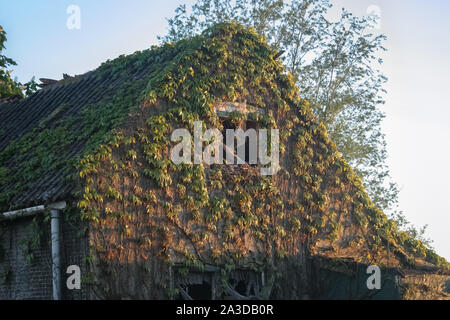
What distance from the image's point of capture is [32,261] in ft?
40.5

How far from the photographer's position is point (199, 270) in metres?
13.0

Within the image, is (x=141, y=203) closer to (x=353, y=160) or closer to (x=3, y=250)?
(x=3, y=250)

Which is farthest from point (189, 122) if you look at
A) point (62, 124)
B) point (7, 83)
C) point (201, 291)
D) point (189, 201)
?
point (7, 83)

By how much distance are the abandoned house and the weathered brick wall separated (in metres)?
0.03

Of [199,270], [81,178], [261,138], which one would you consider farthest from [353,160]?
[81,178]

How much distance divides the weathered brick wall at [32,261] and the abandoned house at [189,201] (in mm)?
29

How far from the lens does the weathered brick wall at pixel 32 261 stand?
11.9 m

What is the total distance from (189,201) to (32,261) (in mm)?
3256

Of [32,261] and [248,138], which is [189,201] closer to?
[248,138]

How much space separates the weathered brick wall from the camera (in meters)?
11.9

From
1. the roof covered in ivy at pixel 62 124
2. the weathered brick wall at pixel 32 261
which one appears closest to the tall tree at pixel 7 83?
the roof covered in ivy at pixel 62 124

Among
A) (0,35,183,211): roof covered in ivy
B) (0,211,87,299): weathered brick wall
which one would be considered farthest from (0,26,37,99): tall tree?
(0,211,87,299): weathered brick wall
